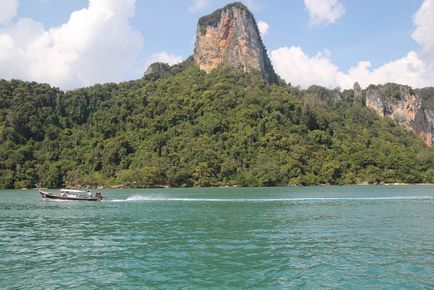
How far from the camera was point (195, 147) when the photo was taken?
533 feet

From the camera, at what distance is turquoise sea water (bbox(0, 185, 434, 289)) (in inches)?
845

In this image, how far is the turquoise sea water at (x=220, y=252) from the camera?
2145 centimetres

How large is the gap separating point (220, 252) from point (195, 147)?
135 metres

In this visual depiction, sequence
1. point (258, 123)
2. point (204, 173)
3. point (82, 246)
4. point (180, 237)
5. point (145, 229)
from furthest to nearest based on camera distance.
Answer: point (258, 123) < point (204, 173) < point (145, 229) < point (180, 237) < point (82, 246)

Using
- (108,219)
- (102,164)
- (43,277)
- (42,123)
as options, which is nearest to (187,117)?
(102,164)

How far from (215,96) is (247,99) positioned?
14.5 m

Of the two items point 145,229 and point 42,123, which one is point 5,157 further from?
point 145,229

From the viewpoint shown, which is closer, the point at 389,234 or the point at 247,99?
the point at 389,234

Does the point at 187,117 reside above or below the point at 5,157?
above

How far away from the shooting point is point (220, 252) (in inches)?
1097

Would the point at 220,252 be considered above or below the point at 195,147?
below

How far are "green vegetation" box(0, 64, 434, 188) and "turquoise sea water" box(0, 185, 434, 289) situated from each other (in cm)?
10263

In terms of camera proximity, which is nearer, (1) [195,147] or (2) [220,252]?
(2) [220,252]

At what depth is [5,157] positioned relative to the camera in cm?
15438
